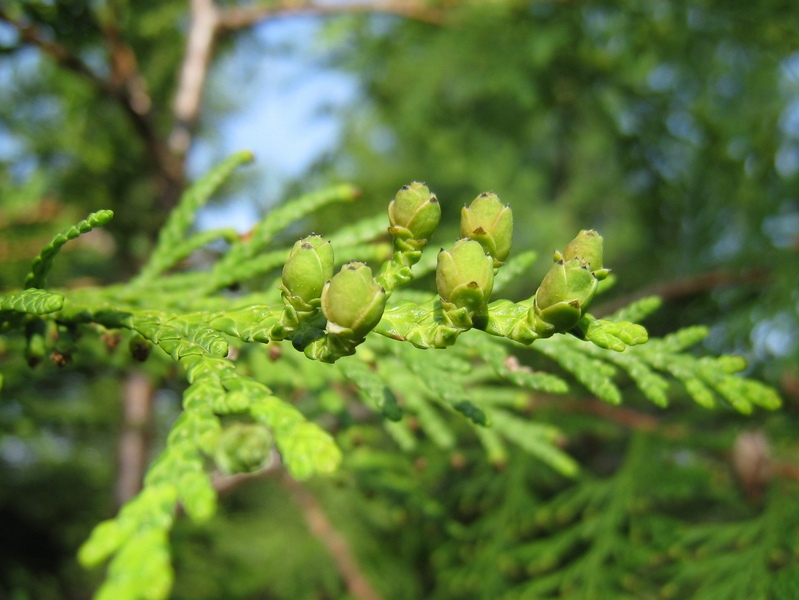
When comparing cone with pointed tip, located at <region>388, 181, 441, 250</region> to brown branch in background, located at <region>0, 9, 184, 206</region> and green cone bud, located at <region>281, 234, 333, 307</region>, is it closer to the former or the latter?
green cone bud, located at <region>281, 234, 333, 307</region>

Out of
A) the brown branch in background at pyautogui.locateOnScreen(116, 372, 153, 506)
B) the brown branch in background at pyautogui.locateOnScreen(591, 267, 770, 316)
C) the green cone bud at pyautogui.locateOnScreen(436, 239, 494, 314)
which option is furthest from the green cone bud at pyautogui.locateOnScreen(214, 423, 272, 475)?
the brown branch in background at pyautogui.locateOnScreen(591, 267, 770, 316)

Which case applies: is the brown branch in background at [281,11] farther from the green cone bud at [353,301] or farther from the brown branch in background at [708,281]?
the green cone bud at [353,301]

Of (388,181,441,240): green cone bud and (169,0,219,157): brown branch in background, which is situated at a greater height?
(169,0,219,157): brown branch in background

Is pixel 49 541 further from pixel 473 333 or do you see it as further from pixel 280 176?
pixel 473 333

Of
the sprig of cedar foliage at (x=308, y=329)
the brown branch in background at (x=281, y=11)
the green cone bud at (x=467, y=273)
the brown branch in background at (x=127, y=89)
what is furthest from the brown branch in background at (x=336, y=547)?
the brown branch in background at (x=281, y=11)

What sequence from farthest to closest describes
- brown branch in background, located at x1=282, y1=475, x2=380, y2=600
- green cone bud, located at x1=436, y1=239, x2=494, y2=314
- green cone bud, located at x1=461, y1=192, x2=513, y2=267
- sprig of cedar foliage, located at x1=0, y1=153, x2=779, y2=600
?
brown branch in background, located at x1=282, y1=475, x2=380, y2=600
green cone bud, located at x1=461, y1=192, x2=513, y2=267
green cone bud, located at x1=436, y1=239, x2=494, y2=314
sprig of cedar foliage, located at x1=0, y1=153, x2=779, y2=600

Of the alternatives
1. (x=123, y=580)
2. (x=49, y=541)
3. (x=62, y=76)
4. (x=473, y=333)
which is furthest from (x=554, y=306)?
(x=49, y=541)

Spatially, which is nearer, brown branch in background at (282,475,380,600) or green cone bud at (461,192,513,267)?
green cone bud at (461,192,513,267)
